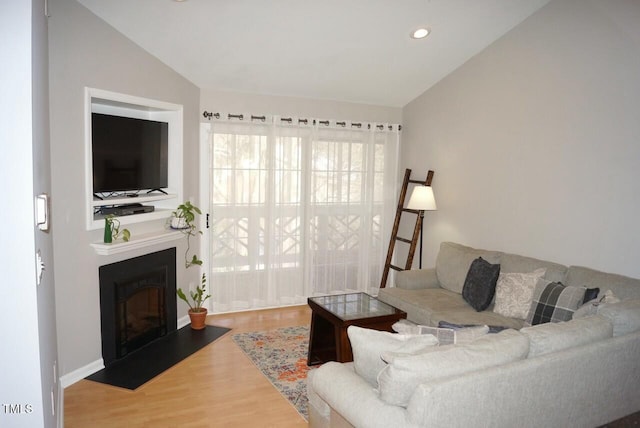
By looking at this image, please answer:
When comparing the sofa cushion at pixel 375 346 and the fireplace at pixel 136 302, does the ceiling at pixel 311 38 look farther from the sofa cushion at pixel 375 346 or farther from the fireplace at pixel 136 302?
the sofa cushion at pixel 375 346

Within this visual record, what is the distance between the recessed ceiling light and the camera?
4.07 metres

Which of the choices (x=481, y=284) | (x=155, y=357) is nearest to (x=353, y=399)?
(x=481, y=284)

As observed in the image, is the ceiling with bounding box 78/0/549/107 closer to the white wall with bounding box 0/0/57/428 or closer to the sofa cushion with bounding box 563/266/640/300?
the white wall with bounding box 0/0/57/428

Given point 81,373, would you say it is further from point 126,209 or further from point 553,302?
point 553,302

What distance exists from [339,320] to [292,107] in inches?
109

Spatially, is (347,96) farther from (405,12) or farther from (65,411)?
(65,411)

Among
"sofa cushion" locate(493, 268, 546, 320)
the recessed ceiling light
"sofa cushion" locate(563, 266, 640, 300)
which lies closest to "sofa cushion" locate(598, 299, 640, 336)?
"sofa cushion" locate(563, 266, 640, 300)

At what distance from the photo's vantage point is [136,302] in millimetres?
4066

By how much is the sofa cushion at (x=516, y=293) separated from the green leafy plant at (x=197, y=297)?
9.15 ft

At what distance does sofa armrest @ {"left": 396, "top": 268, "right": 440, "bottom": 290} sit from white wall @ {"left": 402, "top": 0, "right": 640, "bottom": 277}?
1.95 ft

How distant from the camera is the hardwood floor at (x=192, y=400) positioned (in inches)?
118

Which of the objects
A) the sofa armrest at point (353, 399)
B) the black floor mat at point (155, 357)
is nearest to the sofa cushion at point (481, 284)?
the sofa armrest at point (353, 399)

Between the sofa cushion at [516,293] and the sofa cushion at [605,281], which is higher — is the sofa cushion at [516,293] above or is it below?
below

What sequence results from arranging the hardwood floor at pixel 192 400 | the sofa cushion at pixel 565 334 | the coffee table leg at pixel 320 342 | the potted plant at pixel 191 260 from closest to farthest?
the sofa cushion at pixel 565 334 → the hardwood floor at pixel 192 400 → the coffee table leg at pixel 320 342 → the potted plant at pixel 191 260
